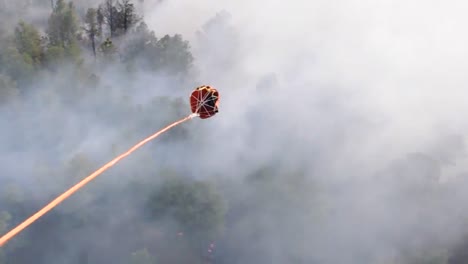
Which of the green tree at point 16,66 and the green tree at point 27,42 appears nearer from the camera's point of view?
the green tree at point 16,66

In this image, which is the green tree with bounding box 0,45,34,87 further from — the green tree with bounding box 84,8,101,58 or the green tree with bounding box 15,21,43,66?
the green tree with bounding box 84,8,101,58

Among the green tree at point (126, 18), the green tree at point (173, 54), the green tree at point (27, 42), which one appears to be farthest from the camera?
the green tree at point (126, 18)

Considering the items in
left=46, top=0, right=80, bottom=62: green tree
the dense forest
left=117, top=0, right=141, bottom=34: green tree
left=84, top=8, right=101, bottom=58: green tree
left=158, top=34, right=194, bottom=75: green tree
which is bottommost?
the dense forest

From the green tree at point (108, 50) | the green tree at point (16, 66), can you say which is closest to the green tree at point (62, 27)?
the green tree at point (108, 50)

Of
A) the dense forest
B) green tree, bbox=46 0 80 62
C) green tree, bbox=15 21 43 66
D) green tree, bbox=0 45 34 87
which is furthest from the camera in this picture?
green tree, bbox=46 0 80 62

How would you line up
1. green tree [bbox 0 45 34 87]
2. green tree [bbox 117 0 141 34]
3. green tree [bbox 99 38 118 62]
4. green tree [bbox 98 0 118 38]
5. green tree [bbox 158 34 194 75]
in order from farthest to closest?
green tree [bbox 98 0 118 38] → green tree [bbox 117 0 141 34] → green tree [bbox 158 34 194 75] → green tree [bbox 99 38 118 62] → green tree [bbox 0 45 34 87]

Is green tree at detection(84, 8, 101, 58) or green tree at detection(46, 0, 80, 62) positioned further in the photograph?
green tree at detection(84, 8, 101, 58)

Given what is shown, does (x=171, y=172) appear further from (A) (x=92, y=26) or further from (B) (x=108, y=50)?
(A) (x=92, y=26)

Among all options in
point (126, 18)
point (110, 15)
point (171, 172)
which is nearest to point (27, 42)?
point (110, 15)

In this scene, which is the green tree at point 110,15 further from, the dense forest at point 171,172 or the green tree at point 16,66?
the green tree at point 16,66

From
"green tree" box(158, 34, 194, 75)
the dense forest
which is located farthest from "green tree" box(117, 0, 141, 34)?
"green tree" box(158, 34, 194, 75)
